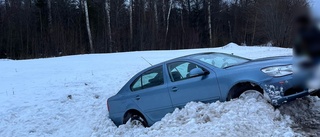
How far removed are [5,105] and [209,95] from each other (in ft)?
20.9

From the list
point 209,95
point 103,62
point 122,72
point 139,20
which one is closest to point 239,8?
point 139,20

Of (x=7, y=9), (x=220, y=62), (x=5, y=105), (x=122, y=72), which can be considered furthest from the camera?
(x=7, y=9)

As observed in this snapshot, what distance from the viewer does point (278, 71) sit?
500cm

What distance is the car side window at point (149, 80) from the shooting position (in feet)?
21.0

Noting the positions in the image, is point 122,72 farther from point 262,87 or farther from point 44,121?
point 262,87

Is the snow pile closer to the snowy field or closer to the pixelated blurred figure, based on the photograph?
the snowy field

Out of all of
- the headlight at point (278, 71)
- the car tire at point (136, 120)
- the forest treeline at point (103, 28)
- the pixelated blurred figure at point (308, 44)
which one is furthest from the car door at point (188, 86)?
the forest treeline at point (103, 28)

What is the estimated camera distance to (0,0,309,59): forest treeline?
3061 centimetres

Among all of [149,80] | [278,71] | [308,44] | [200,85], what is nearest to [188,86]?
[200,85]

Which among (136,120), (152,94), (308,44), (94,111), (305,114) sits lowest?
(94,111)

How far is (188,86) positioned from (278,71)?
153cm

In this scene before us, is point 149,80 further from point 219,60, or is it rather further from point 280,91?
point 280,91

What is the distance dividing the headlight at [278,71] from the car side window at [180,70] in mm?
1330

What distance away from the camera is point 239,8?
3753 cm
